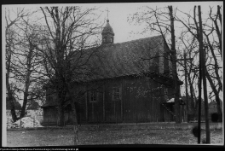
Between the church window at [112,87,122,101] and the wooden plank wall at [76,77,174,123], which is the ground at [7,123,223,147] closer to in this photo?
the wooden plank wall at [76,77,174,123]

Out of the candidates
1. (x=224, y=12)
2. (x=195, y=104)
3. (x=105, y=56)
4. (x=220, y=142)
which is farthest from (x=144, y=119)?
(x=224, y=12)

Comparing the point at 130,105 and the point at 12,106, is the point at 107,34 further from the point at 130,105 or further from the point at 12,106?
the point at 12,106

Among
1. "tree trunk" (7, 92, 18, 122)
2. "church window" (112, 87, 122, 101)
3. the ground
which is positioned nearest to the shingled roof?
"church window" (112, 87, 122, 101)

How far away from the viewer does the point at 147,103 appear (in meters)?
19.6

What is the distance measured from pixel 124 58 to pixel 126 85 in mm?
2708

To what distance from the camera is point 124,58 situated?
1883cm

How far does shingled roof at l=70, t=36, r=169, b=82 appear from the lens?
17297mm

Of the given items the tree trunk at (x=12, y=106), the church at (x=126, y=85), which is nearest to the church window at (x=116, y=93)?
the church at (x=126, y=85)

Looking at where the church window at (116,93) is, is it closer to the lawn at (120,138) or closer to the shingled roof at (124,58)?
the shingled roof at (124,58)

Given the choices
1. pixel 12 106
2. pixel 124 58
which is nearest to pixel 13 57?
pixel 12 106

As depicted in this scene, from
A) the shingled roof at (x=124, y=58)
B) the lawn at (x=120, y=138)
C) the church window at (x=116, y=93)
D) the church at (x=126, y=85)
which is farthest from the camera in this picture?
the church window at (x=116, y=93)

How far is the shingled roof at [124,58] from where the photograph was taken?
17297mm

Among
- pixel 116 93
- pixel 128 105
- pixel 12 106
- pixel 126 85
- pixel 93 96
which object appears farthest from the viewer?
pixel 93 96

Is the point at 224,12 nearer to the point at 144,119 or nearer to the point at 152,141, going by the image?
the point at 152,141
